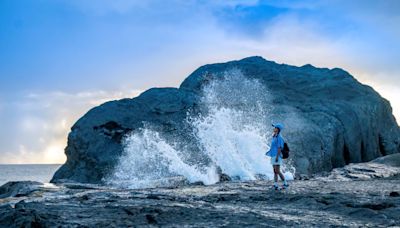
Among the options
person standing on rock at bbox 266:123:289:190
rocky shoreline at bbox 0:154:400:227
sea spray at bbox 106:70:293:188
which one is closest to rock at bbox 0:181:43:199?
rocky shoreline at bbox 0:154:400:227

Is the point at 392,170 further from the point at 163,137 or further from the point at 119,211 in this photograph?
the point at 119,211

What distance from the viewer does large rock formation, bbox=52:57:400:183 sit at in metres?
21.5

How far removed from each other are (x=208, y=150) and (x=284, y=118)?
20.2ft

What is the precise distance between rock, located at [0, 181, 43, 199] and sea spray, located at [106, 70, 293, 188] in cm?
339

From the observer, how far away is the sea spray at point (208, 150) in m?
18.0

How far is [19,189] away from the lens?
12.8m

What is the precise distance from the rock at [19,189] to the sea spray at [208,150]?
339 centimetres

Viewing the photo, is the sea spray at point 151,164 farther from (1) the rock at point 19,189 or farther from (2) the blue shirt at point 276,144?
(2) the blue shirt at point 276,144

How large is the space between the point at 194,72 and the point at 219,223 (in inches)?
857

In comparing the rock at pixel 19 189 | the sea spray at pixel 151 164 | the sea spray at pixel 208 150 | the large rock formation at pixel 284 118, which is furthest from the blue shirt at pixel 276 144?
the large rock formation at pixel 284 118

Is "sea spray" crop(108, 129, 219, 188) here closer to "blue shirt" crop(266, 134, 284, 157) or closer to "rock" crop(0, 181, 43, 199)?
"rock" crop(0, 181, 43, 199)

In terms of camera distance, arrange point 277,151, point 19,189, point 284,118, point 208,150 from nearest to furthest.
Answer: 1. point 277,151
2. point 19,189
3. point 208,150
4. point 284,118

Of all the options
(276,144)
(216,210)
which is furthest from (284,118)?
(216,210)

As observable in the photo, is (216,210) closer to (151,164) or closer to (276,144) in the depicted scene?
(276,144)
